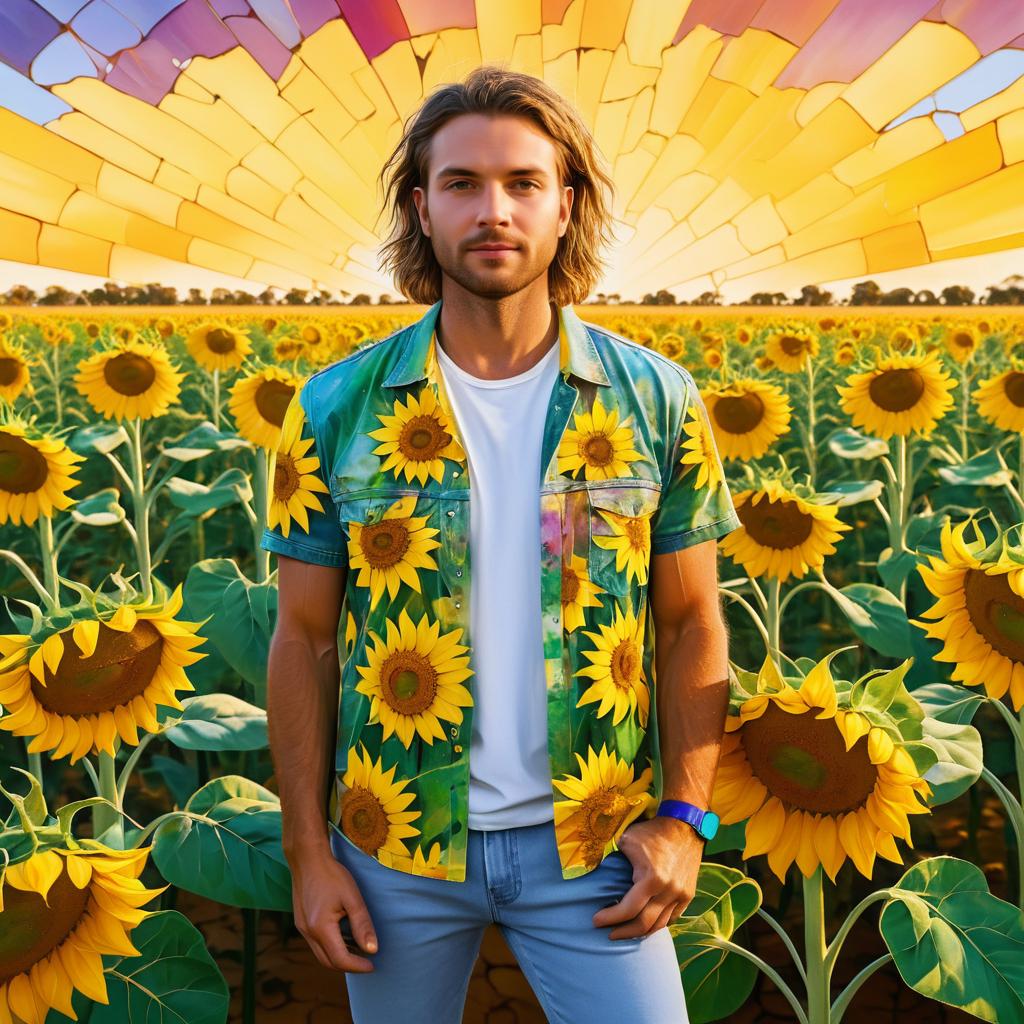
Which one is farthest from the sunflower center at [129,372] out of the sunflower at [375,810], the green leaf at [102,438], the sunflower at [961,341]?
the sunflower at [961,341]

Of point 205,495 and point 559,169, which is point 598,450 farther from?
point 205,495

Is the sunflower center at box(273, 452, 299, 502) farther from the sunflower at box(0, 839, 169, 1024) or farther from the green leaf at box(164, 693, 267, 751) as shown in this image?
the green leaf at box(164, 693, 267, 751)

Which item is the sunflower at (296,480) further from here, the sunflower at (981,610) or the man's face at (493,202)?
the sunflower at (981,610)

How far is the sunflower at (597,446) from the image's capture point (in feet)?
6.08

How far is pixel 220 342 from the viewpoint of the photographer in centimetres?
590

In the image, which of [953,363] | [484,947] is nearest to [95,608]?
[484,947]

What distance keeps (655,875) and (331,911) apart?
1.60 ft

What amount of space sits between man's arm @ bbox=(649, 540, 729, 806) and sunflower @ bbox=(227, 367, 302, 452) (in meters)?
2.79

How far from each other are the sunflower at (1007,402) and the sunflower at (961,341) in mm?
3082

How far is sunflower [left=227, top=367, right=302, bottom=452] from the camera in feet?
14.7

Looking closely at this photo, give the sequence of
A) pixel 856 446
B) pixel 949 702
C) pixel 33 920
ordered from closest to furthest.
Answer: pixel 33 920 < pixel 949 702 < pixel 856 446

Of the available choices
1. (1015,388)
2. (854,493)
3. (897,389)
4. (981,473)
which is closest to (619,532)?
(854,493)

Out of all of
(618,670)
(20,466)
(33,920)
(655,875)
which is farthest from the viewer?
(20,466)

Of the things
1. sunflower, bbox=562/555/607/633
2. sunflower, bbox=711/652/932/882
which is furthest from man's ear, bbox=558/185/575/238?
sunflower, bbox=711/652/932/882
